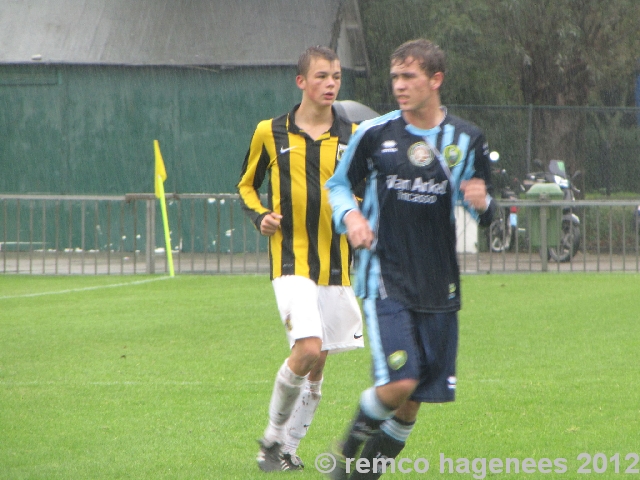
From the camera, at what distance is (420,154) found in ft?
15.2

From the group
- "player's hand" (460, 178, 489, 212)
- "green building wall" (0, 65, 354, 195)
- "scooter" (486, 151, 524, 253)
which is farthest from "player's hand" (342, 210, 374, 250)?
"green building wall" (0, 65, 354, 195)

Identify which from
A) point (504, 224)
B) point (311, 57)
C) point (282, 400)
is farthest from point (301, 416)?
point (504, 224)

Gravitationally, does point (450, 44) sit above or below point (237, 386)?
above

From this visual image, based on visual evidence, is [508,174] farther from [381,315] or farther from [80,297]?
[381,315]

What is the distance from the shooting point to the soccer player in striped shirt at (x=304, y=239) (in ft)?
18.1

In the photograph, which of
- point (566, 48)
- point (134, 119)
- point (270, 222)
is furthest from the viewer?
point (566, 48)

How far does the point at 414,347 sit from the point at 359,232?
0.55 meters

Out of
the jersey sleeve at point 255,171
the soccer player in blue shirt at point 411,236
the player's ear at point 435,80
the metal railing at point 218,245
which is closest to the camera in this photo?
the soccer player in blue shirt at point 411,236

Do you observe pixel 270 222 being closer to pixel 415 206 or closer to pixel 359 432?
pixel 415 206

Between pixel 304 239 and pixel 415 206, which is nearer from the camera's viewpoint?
pixel 415 206

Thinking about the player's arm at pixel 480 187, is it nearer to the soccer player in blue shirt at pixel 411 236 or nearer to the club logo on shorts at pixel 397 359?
the soccer player in blue shirt at pixel 411 236

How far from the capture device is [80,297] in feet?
43.3

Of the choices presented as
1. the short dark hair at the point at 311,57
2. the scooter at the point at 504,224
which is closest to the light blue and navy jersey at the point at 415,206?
the short dark hair at the point at 311,57

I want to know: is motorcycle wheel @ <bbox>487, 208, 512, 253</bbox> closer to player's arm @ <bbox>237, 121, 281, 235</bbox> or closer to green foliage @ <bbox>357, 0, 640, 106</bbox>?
green foliage @ <bbox>357, 0, 640, 106</bbox>
